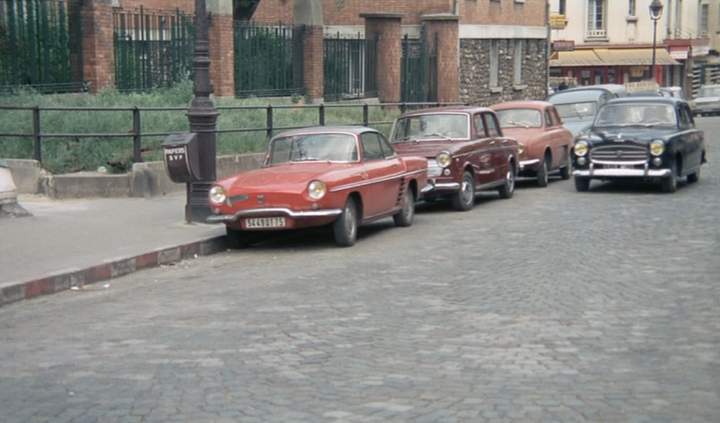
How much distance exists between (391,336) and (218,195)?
527 centimetres

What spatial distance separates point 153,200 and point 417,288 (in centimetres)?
768

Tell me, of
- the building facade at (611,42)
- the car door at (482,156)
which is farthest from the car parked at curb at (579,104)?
the building facade at (611,42)

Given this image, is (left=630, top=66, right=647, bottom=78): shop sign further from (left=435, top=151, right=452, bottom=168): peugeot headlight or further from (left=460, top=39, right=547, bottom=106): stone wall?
(left=435, top=151, right=452, bottom=168): peugeot headlight

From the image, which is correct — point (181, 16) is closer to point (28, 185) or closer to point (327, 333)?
point (28, 185)

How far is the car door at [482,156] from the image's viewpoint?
57.0ft

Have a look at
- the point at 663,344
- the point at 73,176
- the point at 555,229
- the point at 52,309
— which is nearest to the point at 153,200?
the point at 73,176

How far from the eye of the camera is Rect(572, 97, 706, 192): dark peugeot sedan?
61.3 ft

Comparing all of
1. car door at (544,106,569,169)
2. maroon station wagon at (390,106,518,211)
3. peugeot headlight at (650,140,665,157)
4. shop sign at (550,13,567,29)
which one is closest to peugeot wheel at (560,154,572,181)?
car door at (544,106,569,169)

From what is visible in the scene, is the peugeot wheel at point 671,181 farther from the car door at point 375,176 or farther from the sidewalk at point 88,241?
the sidewalk at point 88,241

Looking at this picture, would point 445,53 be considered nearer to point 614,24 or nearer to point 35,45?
point 35,45

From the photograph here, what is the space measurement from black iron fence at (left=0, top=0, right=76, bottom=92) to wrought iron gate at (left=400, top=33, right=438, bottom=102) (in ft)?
40.9

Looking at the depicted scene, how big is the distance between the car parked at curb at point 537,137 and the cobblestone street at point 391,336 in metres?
6.74

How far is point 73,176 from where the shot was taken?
17.2m

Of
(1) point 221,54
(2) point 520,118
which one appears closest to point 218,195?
(2) point 520,118
